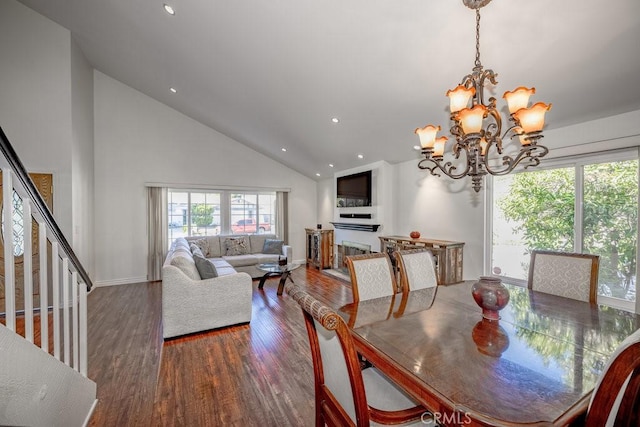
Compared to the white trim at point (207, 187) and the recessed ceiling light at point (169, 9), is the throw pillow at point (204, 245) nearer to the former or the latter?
the white trim at point (207, 187)

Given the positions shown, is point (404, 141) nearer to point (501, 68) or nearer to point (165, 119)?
point (501, 68)

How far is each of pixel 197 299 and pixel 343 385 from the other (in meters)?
2.47

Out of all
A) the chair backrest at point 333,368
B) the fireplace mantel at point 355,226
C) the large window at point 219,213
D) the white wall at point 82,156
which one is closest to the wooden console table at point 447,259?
the fireplace mantel at point 355,226

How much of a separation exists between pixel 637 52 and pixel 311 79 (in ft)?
8.67

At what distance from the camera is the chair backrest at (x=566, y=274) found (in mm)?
1995

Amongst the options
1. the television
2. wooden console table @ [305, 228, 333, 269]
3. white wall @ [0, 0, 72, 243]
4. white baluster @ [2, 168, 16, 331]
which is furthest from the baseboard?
white baluster @ [2, 168, 16, 331]

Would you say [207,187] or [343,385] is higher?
[207,187]

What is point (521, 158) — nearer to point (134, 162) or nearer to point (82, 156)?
point (82, 156)

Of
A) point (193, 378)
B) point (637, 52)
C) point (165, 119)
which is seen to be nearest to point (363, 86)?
point (637, 52)

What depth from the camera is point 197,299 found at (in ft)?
10.2

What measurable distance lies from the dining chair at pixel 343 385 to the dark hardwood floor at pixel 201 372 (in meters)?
0.68

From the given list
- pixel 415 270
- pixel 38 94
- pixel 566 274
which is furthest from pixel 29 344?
pixel 38 94

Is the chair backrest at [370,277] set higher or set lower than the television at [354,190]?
lower

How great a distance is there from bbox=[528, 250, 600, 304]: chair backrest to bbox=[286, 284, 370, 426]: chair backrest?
6.61 ft
